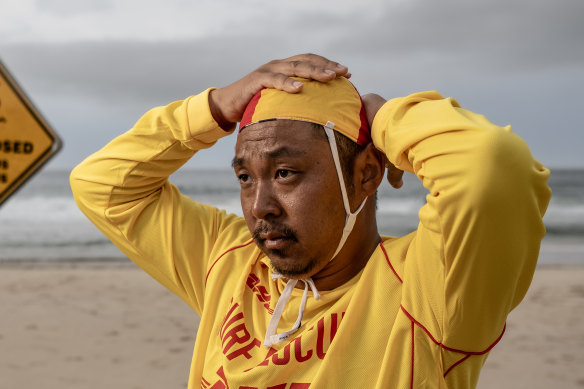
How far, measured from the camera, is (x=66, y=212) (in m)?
23.0

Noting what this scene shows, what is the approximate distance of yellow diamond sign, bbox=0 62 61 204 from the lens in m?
3.07

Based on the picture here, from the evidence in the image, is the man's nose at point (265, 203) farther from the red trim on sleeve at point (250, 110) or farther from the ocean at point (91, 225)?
the ocean at point (91, 225)

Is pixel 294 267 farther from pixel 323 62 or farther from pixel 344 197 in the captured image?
pixel 323 62

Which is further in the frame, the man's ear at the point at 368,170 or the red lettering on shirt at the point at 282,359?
the man's ear at the point at 368,170

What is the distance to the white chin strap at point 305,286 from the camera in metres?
1.88

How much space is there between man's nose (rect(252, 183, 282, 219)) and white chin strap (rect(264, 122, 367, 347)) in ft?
0.72

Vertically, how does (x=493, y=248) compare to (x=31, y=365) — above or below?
above

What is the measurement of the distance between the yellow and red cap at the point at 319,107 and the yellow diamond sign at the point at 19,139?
1.62m

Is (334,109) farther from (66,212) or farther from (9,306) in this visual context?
(66,212)

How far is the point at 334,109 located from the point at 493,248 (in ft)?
2.29

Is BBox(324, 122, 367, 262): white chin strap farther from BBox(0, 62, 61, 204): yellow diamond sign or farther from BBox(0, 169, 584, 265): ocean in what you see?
BBox(0, 169, 584, 265): ocean

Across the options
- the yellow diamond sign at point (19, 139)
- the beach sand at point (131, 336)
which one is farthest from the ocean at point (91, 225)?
the yellow diamond sign at point (19, 139)

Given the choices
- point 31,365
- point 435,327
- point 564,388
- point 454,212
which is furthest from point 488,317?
point 31,365

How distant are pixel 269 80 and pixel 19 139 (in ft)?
5.90
